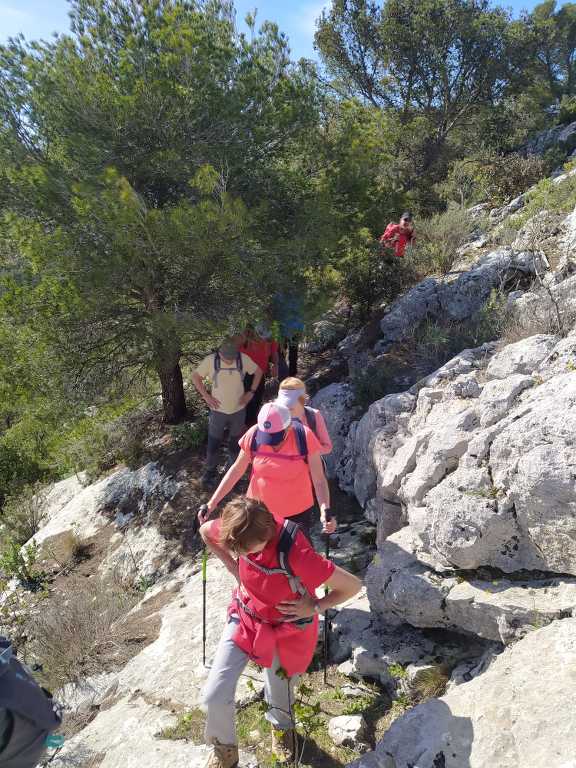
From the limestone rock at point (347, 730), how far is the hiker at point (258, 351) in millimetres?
3740

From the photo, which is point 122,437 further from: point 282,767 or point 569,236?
point 569,236

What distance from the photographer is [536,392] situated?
11.8 feet

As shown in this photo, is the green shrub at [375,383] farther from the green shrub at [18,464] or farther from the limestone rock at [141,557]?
the green shrub at [18,464]

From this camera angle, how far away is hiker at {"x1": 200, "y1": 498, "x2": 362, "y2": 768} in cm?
236

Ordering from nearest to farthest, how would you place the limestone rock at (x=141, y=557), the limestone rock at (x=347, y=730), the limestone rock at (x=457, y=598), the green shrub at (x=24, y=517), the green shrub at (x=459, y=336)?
1. the limestone rock at (x=457, y=598)
2. the limestone rock at (x=347, y=730)
3. the green shrub at (x=459, y=336)
4. the limestone rock at (x=141, y=557)
5. the green shrub at (x=24, y=517)

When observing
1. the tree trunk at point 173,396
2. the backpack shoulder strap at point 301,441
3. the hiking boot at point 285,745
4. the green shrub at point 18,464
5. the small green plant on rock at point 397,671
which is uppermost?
the green shrub at point 18,464

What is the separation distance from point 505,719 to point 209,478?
4839 millimetres

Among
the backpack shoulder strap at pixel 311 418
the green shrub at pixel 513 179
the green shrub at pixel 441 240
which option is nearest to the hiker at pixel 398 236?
the green shrub at pixel 441 240

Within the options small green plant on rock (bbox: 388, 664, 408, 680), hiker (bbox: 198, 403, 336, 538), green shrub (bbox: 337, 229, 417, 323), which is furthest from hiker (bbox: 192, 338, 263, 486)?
green shrub (bbox: 337, 229, 417, 323)

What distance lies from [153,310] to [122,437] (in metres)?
3.07

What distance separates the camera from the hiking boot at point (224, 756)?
264 centimetres

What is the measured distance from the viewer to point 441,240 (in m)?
9.38

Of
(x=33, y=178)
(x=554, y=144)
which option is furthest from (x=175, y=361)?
(x=554, y=144)

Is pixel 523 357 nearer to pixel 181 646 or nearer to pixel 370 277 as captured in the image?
pixel 181 646
